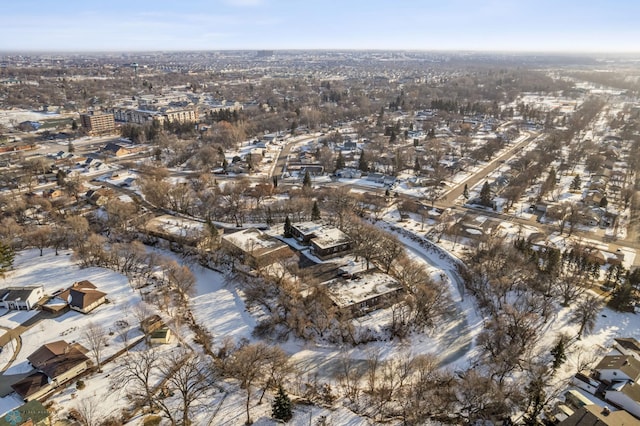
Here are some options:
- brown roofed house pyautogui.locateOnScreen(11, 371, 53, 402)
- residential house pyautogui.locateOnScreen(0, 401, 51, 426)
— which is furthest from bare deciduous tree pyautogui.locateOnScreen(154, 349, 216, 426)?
brown roofed house pyautogui.locateOnScreen(11, 371, 53, 402)

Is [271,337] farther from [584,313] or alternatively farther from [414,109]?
[414,109]

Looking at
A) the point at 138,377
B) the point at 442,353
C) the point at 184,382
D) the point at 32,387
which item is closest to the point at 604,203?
the point at 442,353

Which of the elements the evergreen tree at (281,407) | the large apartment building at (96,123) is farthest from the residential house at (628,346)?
the large apartment building at (96,123)

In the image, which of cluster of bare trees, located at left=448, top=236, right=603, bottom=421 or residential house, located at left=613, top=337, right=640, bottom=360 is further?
residential house, located at left=613, top=337, right=640, bottom=360

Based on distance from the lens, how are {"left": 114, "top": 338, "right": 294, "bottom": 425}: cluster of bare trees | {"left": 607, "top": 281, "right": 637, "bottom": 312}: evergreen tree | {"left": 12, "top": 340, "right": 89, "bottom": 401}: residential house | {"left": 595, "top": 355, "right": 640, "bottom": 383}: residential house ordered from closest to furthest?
1. {"left": 114, "top": 338, "right": 294, "bottom": 425}: cluster of bare trees
2. {"left": 12, "top": 340, "right": 89, "bottom": 401}: residential house
3. {"left": 595, "top": 355, "right": 640, "bottom": 383}: residential house
4. {"left": 607, "top": 281, "right": 637, "bottom": 312}: evergreen tree

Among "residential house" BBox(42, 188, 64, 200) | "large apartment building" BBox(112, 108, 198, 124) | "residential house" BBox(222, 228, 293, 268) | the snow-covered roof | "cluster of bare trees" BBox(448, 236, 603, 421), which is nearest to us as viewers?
"cluster of bare trees" BBox(448, 236, 603, 421)

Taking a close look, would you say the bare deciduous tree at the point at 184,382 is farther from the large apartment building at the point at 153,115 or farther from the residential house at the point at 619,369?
the large apartment building at the point at 153,115

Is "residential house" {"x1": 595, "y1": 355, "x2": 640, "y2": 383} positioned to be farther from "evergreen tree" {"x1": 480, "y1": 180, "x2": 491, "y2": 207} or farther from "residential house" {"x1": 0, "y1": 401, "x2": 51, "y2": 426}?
"residential house" {"x1": 0, "y1": 401, "x2": 51, "y2": 426}

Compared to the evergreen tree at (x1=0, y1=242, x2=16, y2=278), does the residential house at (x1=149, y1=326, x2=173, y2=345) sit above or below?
below
